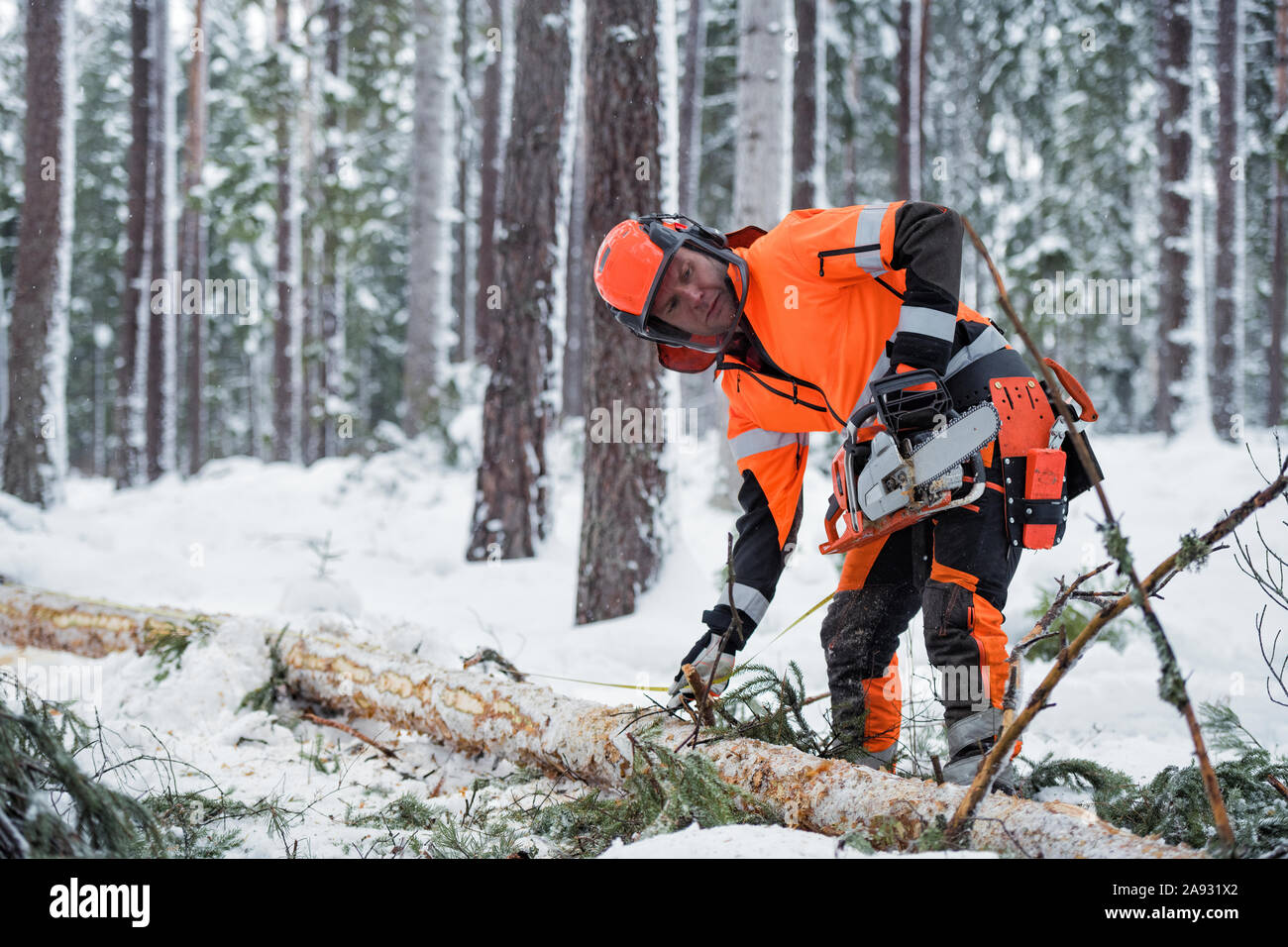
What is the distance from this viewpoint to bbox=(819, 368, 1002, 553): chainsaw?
2.27 meters

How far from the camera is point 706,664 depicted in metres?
2.60

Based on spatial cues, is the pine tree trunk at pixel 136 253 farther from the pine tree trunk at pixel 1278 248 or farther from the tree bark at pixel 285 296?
the pine tree trunk at pixel 1278 248

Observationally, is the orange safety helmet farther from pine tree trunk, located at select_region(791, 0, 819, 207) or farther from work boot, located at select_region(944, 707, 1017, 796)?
pine tree trunk, located at select_region(791, 0, 819, 207)

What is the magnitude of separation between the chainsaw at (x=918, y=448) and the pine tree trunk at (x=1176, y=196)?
29.9ft

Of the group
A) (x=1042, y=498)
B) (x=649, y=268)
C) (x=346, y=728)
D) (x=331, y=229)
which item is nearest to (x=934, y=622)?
(x=1042, y=498)

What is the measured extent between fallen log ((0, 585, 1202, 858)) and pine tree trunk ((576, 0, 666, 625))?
167cm

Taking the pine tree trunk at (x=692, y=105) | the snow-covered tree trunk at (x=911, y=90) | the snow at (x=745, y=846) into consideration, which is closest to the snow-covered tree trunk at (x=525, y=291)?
the snow at (x=745, y=846)

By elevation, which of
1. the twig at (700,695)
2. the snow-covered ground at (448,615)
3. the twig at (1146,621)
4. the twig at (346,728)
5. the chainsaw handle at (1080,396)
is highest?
the chainsaw handle at (1080,396)

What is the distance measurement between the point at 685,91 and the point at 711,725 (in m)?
14.5

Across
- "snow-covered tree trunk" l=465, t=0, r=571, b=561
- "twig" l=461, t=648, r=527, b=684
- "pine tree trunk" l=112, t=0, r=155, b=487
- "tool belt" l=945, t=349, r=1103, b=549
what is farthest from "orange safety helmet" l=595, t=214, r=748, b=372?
"pine tree trunk" l=112, t=0, r=155, b=487

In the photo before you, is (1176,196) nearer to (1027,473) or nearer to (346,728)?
(1027,473)

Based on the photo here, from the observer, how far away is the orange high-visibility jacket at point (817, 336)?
2279 millimetres

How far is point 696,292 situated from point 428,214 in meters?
8.82
